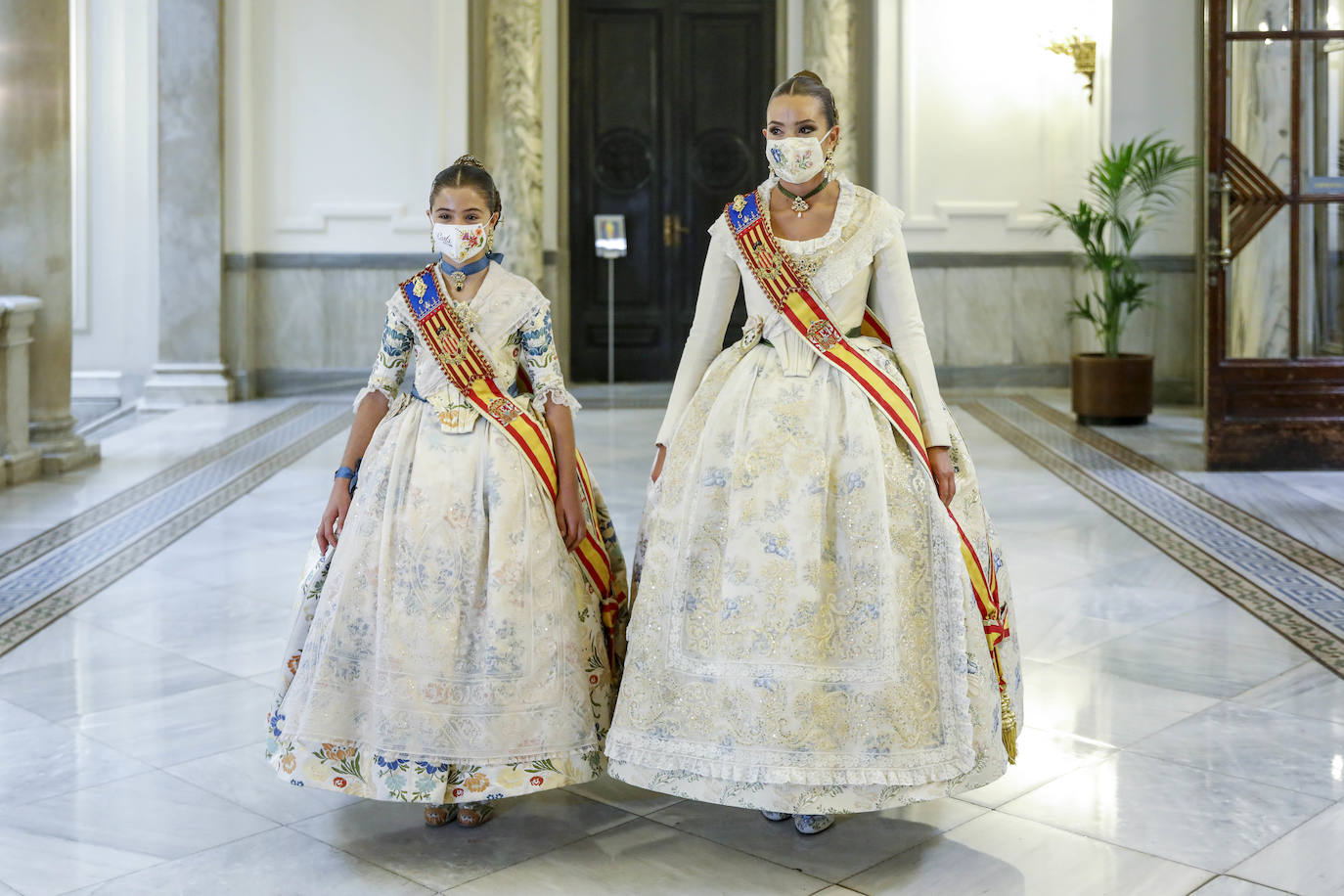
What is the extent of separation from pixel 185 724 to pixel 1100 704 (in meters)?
2.16

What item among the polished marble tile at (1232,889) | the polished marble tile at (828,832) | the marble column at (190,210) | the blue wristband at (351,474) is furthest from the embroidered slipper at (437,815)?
the marble column at (190,210)

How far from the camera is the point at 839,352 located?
9.15 feet

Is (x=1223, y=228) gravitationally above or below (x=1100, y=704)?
above

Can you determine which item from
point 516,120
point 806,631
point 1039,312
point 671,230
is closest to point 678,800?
point 806,631

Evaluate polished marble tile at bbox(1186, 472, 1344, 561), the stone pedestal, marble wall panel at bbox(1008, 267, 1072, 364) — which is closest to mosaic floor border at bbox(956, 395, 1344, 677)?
polished marble tile at bbox(1186, 472, 1344, 561)

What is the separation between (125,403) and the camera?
1053cm

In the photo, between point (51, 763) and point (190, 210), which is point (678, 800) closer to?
point (51, 763)

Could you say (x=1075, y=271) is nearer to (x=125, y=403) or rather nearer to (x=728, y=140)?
(x=728, y=140)

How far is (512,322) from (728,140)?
29.1 feet

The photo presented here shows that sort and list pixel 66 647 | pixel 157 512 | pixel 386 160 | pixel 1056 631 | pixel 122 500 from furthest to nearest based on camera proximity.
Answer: pixel 386 160, pixel 122 500, pixel 157 512, pixel 1056 631, pixel 66 647

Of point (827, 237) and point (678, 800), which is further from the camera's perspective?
point (678, 800)

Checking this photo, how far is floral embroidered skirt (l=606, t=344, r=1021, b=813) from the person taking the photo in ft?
8.55

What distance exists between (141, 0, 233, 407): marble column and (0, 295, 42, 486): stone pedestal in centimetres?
307

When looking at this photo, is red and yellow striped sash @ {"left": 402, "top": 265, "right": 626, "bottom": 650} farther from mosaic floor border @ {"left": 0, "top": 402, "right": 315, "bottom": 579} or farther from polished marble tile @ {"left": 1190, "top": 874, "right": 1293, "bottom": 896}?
mosaic floor border @ {"left": 0, "top": 402, "right": 315, "bottom": 579}
